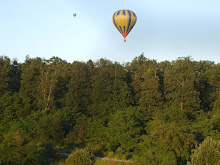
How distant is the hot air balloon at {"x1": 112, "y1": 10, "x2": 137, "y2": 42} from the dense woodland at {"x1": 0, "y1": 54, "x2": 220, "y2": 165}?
20.3ft

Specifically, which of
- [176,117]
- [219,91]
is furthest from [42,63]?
[219,91]

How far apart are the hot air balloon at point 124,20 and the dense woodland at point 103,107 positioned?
617 cm

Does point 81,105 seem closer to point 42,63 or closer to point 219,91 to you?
point 42,63

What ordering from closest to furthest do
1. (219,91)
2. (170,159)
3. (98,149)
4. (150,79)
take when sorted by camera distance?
(170,159) < (98,149) < (150,79) < (219,91)

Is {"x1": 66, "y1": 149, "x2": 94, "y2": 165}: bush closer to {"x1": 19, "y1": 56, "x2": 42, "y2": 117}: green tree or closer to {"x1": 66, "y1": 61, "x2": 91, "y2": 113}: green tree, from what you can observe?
{"x1": 66, "y1": 61, "x2": 91, "y2": 113}: green tree

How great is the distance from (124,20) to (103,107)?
468 inches

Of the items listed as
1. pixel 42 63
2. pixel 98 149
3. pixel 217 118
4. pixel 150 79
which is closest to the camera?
pixel 98 149

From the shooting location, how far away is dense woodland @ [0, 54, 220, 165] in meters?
33.1

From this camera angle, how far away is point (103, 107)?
4219 centimetres

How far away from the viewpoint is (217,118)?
125 ft

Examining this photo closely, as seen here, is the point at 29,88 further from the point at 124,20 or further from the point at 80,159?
the point at 80,159

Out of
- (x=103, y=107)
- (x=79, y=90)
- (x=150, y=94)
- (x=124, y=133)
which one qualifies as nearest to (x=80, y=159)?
(x=124, y=133)

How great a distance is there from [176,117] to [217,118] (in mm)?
5304

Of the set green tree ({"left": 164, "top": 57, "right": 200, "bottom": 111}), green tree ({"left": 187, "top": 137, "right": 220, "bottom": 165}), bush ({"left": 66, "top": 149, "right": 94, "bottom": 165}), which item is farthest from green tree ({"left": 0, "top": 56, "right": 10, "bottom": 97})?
green tree ({"left": 187, "top": 137, "right": 220, "bottom": 165})
